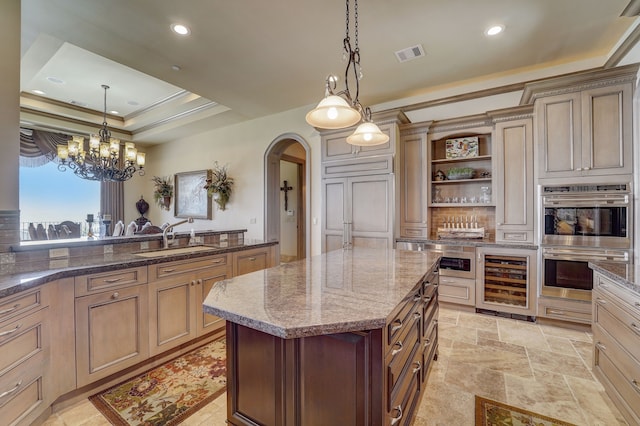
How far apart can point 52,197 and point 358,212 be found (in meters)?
6.42

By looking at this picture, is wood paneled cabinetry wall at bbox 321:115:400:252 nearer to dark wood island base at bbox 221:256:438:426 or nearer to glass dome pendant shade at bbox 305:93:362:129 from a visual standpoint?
glass dome pendant shade at bbox 305:93:362:129

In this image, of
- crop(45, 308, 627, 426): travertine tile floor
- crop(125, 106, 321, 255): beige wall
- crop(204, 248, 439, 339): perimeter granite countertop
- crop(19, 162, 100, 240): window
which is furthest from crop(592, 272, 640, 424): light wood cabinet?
crop(19, 162, 100, 240): window

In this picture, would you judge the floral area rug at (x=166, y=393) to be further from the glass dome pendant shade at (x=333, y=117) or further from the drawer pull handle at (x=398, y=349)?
the glass dome pendant shade at (x=333, y=117)

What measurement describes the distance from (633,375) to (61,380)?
3.40 m

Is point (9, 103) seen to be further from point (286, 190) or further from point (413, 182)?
point (286, 190)

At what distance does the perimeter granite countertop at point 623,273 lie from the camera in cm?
151

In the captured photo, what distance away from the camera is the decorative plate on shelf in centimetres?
377

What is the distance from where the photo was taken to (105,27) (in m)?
2.67

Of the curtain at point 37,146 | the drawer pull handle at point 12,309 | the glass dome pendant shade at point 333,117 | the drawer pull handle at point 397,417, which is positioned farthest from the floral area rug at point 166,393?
the curtain at point 37,146

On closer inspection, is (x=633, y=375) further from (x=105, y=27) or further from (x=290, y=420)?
(x=105, y=27)

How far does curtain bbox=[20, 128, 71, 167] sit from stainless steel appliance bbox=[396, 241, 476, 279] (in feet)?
23.7

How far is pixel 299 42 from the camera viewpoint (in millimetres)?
2914

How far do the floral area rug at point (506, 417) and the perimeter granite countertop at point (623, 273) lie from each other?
0.92m

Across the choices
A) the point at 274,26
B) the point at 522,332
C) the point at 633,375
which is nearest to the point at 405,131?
the point at 274,26
